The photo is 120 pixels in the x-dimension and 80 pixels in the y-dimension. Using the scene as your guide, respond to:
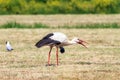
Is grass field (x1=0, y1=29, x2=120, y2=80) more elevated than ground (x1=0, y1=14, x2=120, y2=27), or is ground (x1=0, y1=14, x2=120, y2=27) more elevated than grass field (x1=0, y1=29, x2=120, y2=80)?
grass field (x1=0, y1=29, x2=120, y2=80)

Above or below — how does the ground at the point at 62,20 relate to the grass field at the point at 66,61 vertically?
below

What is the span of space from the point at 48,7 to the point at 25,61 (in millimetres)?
34562

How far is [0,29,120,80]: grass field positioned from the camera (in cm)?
1344

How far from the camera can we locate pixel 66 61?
1648cm

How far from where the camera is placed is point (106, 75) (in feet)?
44.2

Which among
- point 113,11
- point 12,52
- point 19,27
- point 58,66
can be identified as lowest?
point 113,11

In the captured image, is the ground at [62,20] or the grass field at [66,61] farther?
the ground at [62,20]

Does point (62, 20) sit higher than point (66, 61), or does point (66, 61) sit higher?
point (66, 61)

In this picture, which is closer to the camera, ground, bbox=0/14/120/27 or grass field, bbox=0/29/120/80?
grass field, bbox=0/29/120/80

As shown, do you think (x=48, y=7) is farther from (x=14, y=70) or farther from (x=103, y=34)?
(x=14, y=70)

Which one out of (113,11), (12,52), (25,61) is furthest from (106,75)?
(113,11)

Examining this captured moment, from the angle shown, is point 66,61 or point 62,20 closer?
point 66,61

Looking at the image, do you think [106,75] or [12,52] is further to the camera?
Result: [12,52]

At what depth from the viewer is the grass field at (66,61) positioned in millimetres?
13438
